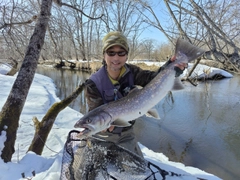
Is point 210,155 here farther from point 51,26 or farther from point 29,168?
point 51,26

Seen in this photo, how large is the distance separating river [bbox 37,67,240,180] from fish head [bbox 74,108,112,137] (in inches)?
144

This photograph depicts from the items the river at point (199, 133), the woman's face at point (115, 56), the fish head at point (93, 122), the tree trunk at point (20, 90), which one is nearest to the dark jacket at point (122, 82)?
the woman's face at point (115, 56)

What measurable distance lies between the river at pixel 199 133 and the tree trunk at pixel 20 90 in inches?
145

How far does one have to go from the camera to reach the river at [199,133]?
18.1ft

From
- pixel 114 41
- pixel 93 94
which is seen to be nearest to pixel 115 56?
pixel 114 41

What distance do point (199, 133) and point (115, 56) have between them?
6.06m

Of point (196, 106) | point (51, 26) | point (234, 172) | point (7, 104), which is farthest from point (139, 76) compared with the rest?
point (196, 106)

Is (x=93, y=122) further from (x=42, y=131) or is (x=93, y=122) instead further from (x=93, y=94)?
(x=42, y=131)

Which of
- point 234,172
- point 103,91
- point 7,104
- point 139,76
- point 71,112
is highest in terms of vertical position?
point 139,76

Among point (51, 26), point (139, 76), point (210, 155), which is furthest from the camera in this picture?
point (210, 155)

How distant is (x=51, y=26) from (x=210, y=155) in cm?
581

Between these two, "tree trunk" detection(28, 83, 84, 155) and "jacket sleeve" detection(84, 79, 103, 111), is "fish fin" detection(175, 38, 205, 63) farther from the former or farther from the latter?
"tree trunk" detection(28, 83, 84, 155)

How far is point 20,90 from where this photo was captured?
3137 mm

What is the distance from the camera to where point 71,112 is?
25.1 feet
